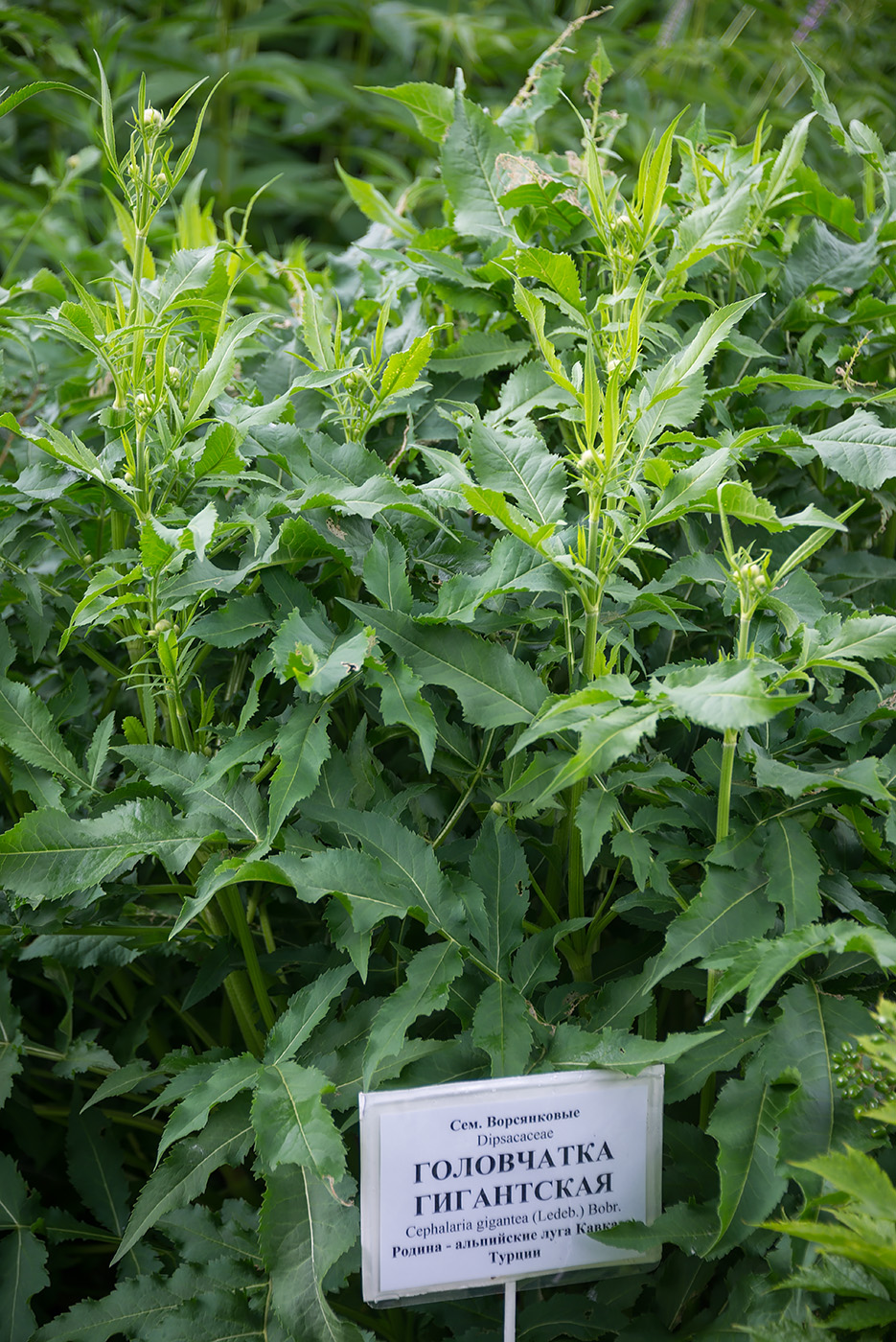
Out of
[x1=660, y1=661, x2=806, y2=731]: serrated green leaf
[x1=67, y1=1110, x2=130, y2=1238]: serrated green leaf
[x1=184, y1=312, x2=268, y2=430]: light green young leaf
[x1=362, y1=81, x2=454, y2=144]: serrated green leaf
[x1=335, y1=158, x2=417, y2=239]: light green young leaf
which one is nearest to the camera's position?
[x1=660, y1=661, x2=806, y2=731]: serrated green leaf

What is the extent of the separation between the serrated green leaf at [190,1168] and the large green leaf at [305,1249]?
46 mm

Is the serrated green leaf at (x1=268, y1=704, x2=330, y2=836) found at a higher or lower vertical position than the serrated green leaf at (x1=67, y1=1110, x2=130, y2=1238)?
higher

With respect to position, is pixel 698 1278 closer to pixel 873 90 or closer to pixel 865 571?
pixel 865 571

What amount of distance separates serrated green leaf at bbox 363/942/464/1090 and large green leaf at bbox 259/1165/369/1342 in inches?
3.9

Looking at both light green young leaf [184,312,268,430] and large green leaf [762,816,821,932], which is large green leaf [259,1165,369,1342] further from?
light green young leaf [184,312,268,430]

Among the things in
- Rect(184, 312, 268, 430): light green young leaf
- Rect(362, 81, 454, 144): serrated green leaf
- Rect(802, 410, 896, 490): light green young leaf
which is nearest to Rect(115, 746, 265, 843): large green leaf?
Rect(184, 312, 268, 430): light green young leaf

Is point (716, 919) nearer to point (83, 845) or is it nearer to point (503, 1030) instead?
point (503, 1030)

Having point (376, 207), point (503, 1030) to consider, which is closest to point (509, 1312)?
point (503, 1030)

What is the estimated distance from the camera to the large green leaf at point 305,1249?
69cm

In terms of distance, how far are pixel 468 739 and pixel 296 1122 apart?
292 mm

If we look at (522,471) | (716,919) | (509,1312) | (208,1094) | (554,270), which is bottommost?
(509,1312)

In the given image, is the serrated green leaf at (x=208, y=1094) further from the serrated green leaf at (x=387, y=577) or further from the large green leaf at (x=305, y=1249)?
the serrated green leaf at (x=387, y=577)

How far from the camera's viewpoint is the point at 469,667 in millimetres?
746

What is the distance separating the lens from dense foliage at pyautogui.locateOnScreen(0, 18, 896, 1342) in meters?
0.69
